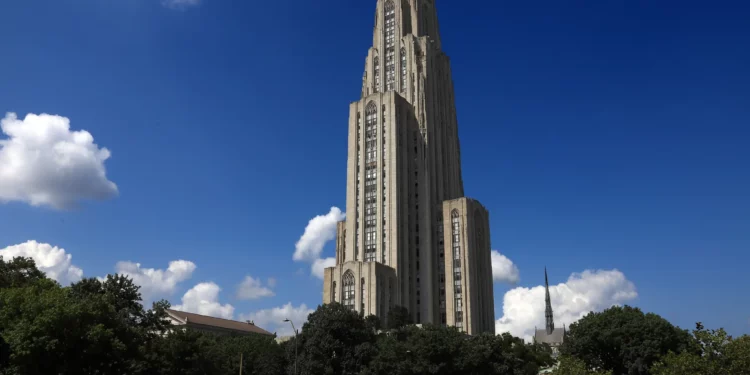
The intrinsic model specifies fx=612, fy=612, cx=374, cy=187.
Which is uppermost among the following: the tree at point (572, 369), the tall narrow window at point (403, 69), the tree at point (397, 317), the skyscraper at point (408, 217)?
the tall narrow window at point (403, 69)

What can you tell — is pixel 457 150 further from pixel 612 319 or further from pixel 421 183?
pixel 612 319

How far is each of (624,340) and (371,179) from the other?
6920 centimetres

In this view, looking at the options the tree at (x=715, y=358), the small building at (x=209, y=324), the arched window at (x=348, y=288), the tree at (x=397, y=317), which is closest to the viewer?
the tree at (x=715, y=358)

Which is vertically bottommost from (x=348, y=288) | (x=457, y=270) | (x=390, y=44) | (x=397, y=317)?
(x=397, y=317)

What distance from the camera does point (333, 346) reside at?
6856 centimetres

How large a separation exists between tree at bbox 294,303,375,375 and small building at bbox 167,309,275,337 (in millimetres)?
53239

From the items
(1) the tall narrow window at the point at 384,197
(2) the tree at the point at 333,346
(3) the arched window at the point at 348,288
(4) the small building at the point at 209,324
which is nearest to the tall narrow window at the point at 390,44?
(1) the tall narrow window at the point at 384,197

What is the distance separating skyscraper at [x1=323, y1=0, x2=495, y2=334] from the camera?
125 m

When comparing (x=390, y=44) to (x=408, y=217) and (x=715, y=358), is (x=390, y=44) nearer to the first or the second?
(x=408, y=217)

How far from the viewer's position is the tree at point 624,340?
244 ft

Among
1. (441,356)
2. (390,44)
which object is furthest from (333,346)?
(390,44)

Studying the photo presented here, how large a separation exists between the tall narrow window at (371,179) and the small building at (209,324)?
2936 centimetres

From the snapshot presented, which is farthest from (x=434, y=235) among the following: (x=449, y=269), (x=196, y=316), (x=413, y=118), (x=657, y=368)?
(x=657, y=368)

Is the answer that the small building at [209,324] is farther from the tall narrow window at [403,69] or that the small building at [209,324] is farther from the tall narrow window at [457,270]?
the tall narrow window at [403,69]
